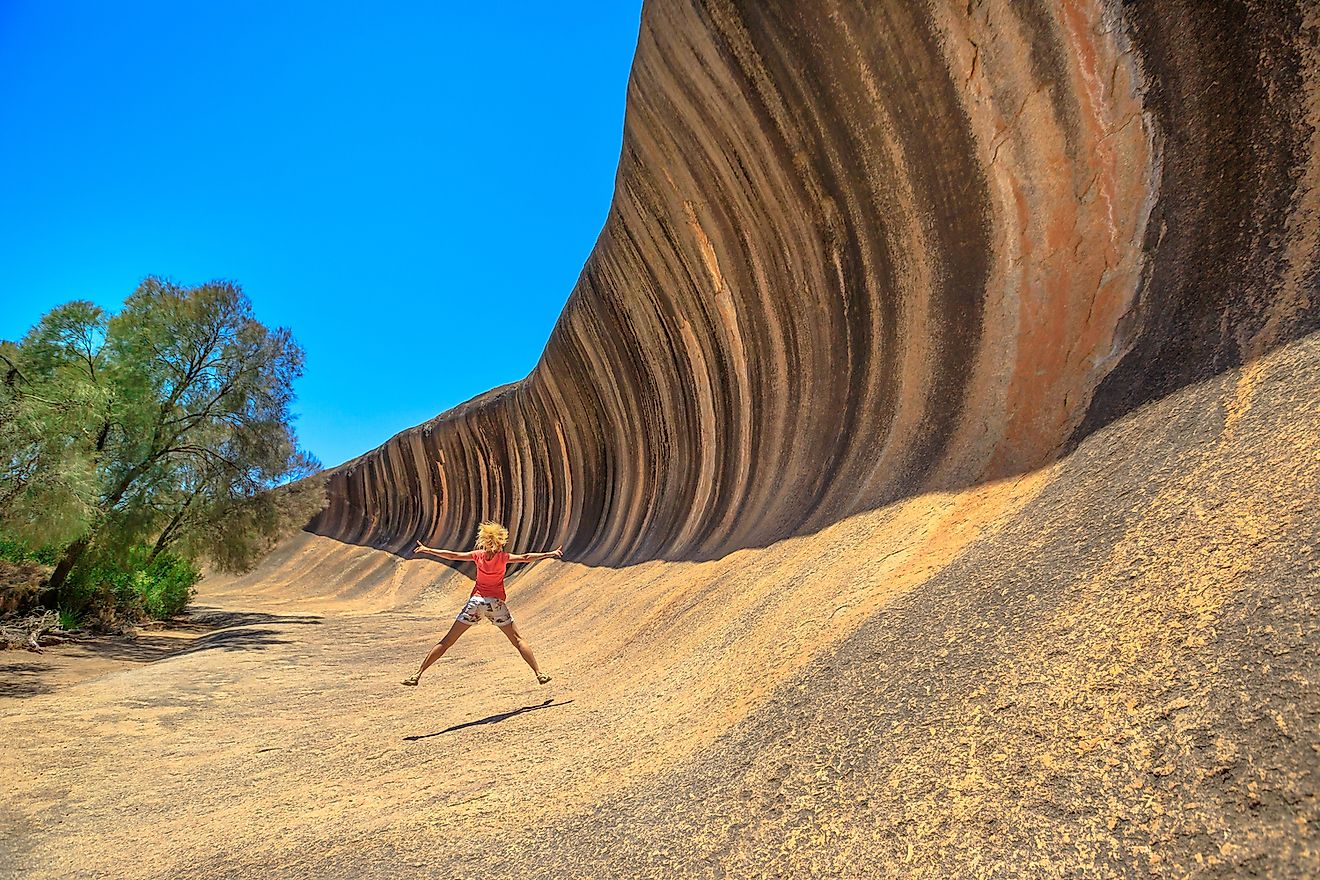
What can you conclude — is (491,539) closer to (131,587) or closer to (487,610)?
(487,610)

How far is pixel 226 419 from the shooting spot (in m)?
13.7

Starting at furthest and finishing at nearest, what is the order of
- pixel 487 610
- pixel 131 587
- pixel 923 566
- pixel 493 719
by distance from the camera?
pixel 131 587, pixel 487 610, pixel 493 719, pixel 923 566

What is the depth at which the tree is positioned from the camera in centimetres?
836

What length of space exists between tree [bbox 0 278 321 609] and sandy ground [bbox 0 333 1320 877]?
4745 millimetres

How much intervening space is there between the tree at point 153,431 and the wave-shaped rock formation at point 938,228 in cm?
729

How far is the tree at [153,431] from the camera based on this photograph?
27.4 ft

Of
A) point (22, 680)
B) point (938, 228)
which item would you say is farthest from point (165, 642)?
point (938, 228)

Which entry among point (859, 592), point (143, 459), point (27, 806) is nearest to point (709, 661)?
point (859, 592)

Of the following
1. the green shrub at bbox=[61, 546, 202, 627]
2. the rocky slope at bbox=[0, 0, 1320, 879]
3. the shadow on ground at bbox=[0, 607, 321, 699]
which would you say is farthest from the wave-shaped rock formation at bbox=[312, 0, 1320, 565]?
the green shrub at bbox=[61, 546, 202, 627]

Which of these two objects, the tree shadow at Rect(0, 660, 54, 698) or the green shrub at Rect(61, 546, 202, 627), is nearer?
the tree shadow at Rect(0, 660, 54, 698)

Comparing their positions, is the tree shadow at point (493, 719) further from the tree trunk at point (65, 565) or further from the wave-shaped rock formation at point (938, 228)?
Answer: the tree trunk at point (65, 565)

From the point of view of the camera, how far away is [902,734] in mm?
2104

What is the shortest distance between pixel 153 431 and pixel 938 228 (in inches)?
508

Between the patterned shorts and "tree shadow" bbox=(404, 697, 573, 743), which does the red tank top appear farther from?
"tree shadow" bbox=(404, 697, 573, 743)
